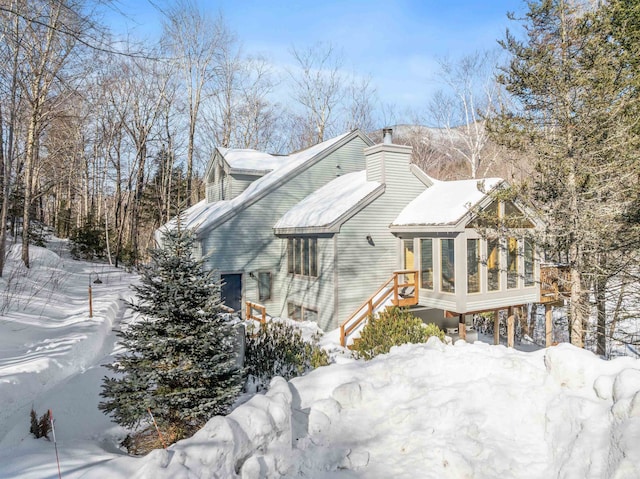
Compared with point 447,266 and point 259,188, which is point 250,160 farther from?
point 447,266

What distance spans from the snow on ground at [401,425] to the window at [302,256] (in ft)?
25.2

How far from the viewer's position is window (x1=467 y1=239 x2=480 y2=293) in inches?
466

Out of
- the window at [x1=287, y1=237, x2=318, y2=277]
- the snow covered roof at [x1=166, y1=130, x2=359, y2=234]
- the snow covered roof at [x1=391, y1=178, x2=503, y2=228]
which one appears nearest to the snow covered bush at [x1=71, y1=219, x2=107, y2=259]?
the snow covered roof at [x1=166, y1=130, x2=359, y2=234]

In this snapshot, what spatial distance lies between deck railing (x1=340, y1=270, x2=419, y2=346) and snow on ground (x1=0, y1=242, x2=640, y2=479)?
5.64 meters

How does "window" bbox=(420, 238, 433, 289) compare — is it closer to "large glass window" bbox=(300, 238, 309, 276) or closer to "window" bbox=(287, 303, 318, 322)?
"window" bbox=(287, 303, 318, 322)

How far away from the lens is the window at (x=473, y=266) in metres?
11.8

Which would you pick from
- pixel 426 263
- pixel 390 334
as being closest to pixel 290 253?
pixel 426 263

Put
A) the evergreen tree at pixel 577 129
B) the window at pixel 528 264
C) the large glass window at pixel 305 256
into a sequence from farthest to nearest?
the large glass window at pixel 305 256 → the window at pixel 528 264 → the evergreen tree at pixel 577 129

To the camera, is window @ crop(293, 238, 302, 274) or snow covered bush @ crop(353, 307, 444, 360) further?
window @ crop(293, 238, 302, 274)

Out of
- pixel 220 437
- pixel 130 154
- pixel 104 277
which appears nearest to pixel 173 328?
pixel 220 437

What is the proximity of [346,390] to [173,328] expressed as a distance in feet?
7.75

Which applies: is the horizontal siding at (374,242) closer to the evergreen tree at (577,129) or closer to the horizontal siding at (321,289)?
the horizontal siding at (321,289)

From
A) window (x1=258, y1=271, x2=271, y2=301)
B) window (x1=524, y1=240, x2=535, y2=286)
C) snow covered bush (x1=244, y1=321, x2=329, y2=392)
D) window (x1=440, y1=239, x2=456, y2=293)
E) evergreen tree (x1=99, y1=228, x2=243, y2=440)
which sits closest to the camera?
evergreen tree (x1=99, y1=228, x2=243, y2=440)

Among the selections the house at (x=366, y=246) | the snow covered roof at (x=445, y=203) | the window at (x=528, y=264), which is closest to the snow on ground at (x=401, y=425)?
the house at (x=366, y=246)
